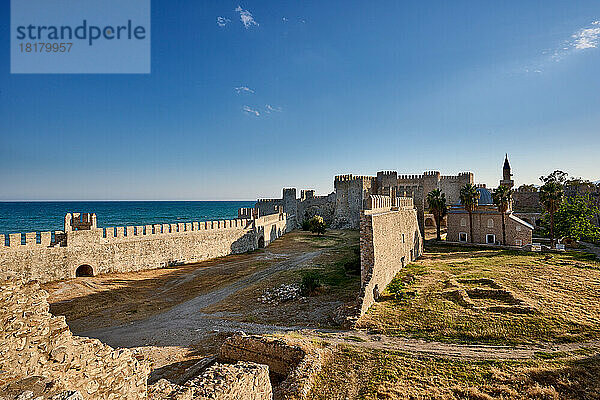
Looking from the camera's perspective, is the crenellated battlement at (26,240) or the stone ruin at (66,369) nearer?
the stone ruin at (66,369)

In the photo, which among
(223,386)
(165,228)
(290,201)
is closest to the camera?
(223,386)

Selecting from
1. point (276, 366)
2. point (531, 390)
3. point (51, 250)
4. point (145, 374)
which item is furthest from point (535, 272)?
point (51, 250)

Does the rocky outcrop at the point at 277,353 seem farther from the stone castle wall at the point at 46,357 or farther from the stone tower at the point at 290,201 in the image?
the stone tower at the point at 290,201

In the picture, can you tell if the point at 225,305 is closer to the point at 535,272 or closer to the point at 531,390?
the point at 531,390

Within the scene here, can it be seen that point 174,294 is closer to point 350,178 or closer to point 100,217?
point 350,178

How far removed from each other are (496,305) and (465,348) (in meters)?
4.70

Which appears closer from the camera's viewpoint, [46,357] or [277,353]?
[46,357]

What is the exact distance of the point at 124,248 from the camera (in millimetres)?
24000

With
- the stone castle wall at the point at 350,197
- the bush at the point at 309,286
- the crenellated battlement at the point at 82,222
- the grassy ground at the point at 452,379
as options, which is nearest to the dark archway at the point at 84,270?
the crenellated battlement at the point at 82,222

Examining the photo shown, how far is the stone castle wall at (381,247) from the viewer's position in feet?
50.1

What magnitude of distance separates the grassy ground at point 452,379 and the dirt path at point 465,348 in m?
0.44

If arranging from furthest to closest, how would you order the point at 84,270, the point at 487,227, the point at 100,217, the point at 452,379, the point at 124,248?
the point at 100,217 → the point at 487,227 → the point at 124,248 → the point at 84,270 → the point at 452,379

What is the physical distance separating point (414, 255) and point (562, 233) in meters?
17.7

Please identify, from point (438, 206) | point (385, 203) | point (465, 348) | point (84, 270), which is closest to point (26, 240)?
point (84, 270)
